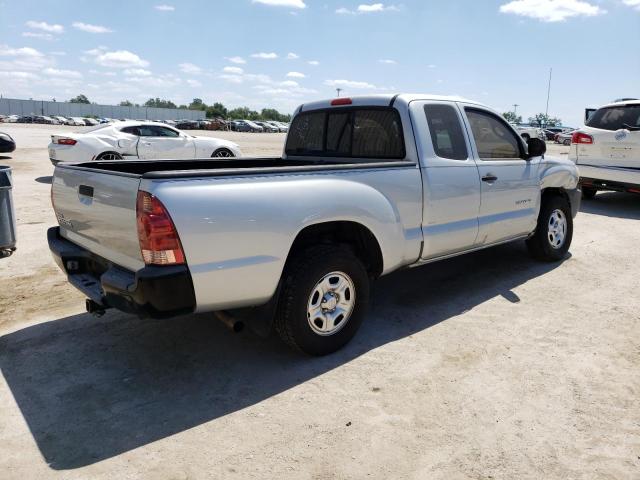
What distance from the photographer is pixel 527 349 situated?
153 inches

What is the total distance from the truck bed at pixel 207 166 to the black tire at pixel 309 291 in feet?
1.95

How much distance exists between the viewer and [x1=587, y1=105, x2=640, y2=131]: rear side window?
900cm

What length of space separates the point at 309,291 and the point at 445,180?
1.64m

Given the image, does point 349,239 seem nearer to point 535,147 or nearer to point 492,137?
point 492,137

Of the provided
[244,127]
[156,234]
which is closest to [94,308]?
[156,234]

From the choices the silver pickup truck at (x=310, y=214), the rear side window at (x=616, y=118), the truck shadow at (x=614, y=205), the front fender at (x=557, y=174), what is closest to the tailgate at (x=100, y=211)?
the silver pickup truck at (x=310, y=214)

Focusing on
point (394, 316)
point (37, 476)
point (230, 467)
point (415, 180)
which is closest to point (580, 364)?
point (394, 316)

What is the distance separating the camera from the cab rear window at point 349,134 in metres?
4.33

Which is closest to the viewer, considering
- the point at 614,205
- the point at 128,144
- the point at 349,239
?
the point at 349,239

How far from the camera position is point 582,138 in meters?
9.52

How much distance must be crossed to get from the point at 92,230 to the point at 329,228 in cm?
161

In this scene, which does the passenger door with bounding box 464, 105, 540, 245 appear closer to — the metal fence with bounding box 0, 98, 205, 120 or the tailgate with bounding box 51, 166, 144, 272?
the tailgate with bounding box 51, 166, 144, 272

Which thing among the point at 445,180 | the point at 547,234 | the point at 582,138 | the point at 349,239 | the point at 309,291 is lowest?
the point at 309,291

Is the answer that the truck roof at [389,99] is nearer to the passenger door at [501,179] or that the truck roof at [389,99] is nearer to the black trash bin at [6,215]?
the passenger door at [501,179]
